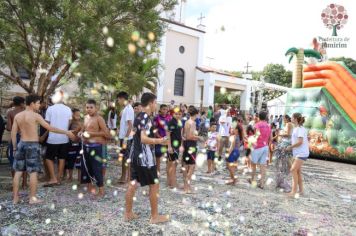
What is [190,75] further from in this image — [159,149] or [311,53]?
[159,149]

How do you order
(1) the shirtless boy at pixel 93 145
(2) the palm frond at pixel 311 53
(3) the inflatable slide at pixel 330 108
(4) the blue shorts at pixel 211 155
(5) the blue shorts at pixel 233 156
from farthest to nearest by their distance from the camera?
1. (2) the palm frond at pixel 311 53
2. (3) the inflatable slide at pixel 330 108
3. (4) the blue shorts at pixel 211 155
4. (5) the blue shorts at pixel 233 156
5. (1) the shirtless boy at pixel 93 145

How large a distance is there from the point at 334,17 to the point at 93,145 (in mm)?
14443

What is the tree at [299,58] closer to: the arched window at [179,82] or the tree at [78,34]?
the tree at [78,34]

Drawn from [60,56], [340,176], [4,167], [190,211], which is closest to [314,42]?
[340,176]

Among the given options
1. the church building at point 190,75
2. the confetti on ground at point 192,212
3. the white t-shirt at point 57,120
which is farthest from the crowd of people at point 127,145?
the church building at point 190,75

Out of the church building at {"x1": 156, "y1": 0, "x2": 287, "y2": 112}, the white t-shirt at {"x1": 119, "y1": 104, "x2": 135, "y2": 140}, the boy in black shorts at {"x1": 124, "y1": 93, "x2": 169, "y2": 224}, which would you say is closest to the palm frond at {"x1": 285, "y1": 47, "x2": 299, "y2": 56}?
the white t-shirt at {"x1": 119, "y1": 104, "x2": 135, "y2": 140}

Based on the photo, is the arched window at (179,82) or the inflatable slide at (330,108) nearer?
the inflatable slide at (330,108)

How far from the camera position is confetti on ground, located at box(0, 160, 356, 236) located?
4.10 meters

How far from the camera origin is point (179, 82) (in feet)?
87.1

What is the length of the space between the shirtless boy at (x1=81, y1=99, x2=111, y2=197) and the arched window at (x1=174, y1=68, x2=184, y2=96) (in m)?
20.8

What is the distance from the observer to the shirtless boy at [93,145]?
5.41 m

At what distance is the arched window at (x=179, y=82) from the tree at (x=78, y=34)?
17342 mm

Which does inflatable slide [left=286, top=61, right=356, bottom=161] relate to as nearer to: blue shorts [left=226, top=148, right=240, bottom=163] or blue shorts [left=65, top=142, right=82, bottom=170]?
blue shorts [left=226, top=148, right=240, bottom=163]

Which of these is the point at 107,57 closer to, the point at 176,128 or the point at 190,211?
the point at 176,128
